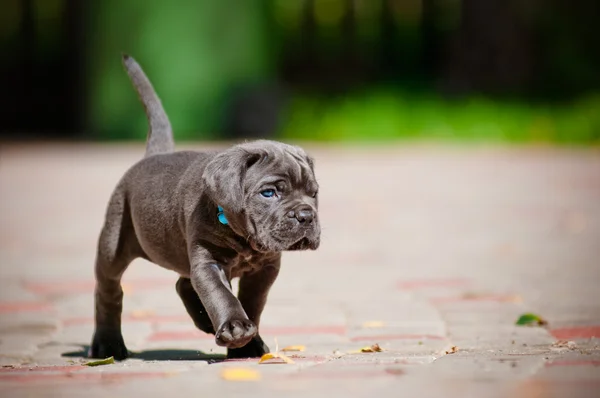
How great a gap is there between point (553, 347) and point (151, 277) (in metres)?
A: 3.74

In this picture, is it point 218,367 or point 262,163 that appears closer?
point 218,367

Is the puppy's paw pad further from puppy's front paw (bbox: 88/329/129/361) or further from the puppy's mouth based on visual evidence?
the puppy's mouth

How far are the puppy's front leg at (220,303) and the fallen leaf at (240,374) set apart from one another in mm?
314

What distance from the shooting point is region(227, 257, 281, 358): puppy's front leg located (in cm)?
468

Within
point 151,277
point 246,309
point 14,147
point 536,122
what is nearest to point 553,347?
point 246,309

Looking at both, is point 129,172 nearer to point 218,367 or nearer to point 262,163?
point 262,163

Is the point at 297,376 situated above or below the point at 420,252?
below

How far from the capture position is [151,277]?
7.68 meters

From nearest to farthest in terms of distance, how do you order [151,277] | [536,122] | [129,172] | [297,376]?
[297,376] < [129,172] < [151,277] < [536,122]

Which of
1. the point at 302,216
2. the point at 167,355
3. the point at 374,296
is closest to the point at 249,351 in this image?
the point at 167,355

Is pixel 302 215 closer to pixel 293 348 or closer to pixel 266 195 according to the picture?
pixel 266 195

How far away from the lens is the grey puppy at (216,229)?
4324mm

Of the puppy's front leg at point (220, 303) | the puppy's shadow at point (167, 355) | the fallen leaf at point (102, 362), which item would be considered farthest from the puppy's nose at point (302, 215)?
the fallen leaf at point (102, 362)

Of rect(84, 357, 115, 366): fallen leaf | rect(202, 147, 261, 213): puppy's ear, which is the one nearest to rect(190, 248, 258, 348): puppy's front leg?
rect(202, 147, 261, 213): puppy's ear
